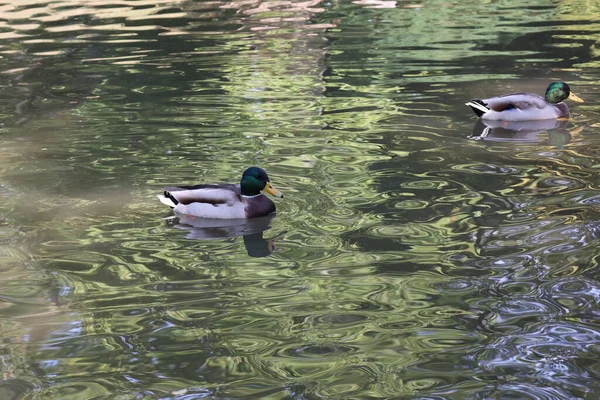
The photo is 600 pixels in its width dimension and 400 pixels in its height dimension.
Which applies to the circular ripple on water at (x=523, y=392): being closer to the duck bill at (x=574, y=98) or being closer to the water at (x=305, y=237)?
the water at (x=305, y=237)

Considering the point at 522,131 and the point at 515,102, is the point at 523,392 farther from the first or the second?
the point at 515,102

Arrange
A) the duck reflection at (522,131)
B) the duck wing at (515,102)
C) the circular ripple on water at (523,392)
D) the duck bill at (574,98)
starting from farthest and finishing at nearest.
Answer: the duck bill at (574,98)
the duck wing at (515,102)
the duck reflection at (522,131)
the circular ripple on water at (523,392)

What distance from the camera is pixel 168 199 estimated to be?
320 inches

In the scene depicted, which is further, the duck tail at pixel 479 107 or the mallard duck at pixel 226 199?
the duck tail at pixel 479 107

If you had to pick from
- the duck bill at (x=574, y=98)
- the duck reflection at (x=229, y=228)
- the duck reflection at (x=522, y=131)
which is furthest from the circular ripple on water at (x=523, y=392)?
the duck bill at (x=574, y=98)

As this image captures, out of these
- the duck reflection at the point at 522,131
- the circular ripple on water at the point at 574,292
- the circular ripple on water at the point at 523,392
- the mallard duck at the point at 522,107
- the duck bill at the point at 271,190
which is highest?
the circular ripple on water at the point at 523,392

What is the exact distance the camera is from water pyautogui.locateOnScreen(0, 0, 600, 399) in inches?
213

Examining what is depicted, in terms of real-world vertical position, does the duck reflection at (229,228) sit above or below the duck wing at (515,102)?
above

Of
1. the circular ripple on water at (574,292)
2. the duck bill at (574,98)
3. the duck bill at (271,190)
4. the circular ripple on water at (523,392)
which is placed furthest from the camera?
the duck bill at (574,98)

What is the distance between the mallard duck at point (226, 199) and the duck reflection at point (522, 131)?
134 inches

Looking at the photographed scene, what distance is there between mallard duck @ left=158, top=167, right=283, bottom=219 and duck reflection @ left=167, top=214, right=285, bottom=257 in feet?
0.16

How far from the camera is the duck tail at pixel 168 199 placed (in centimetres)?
808

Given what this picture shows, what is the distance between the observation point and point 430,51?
1642 cm

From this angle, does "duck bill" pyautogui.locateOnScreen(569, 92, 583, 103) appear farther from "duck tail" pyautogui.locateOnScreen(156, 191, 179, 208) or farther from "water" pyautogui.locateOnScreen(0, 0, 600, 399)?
"duck tail" pyautogui.locateOnScreen(156, 191, 179, 208)
